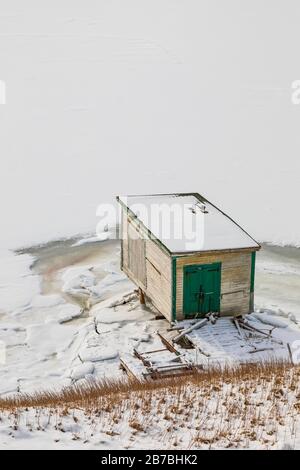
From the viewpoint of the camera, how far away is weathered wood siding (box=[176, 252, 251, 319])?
21.7 meters

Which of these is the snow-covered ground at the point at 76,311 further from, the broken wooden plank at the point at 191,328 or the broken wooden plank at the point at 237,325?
the broken wooden plank at the point at 237,325

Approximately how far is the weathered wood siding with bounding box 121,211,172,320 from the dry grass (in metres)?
6.83

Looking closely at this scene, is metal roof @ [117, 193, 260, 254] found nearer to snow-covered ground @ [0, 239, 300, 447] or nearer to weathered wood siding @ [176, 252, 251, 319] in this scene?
weathered wood siding @ [176, 252, 251, 319]

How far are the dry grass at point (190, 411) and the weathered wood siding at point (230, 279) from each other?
649 cm

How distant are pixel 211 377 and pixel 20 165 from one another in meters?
37.6

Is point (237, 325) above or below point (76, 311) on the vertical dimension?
above

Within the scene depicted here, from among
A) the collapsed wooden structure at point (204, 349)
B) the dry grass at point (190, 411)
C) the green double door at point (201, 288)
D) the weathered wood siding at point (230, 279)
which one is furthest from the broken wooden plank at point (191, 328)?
the dry grass at point (190, 411)

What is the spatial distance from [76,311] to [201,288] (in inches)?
240

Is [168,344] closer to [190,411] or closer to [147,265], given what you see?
[147,265]

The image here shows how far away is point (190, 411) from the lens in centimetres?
1309

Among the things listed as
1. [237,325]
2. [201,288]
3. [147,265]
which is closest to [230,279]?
[201,288]

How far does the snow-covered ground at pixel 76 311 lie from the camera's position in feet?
68.1
